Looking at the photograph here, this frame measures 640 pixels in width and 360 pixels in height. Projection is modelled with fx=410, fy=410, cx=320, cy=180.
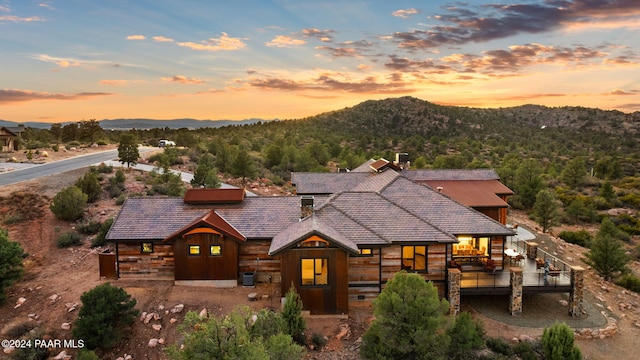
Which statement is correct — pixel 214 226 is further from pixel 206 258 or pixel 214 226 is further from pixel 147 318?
pixel 147 318

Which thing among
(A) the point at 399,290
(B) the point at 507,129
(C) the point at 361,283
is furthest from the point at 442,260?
(B) the point at 507,129

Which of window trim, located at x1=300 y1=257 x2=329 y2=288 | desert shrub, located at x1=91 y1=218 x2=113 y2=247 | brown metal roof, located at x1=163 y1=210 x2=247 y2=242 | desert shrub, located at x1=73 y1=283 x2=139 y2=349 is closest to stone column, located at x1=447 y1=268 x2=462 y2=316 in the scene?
window trim, located at x1=300 y1=257 x2=329 y2=288

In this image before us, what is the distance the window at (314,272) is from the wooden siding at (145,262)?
705 centimetres

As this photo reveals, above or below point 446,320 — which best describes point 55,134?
above

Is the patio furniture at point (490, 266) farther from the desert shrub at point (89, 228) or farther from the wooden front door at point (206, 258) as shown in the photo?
the desert shrub at point (89, 228)

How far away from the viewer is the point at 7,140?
176 feet

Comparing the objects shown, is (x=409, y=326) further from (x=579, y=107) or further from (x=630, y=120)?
(x=579, y=107)

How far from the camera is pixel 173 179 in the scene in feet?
115

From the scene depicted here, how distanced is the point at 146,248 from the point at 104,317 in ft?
16.1

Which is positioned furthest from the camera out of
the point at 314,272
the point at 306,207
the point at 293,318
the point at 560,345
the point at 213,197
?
the point at 213,197

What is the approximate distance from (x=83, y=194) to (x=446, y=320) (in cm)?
2492

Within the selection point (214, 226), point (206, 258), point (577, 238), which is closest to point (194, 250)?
point (206, 258)

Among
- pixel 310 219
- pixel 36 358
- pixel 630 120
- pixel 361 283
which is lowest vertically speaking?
pixel 36 358

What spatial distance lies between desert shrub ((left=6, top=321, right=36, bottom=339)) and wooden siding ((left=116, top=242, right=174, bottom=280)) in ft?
13.7
